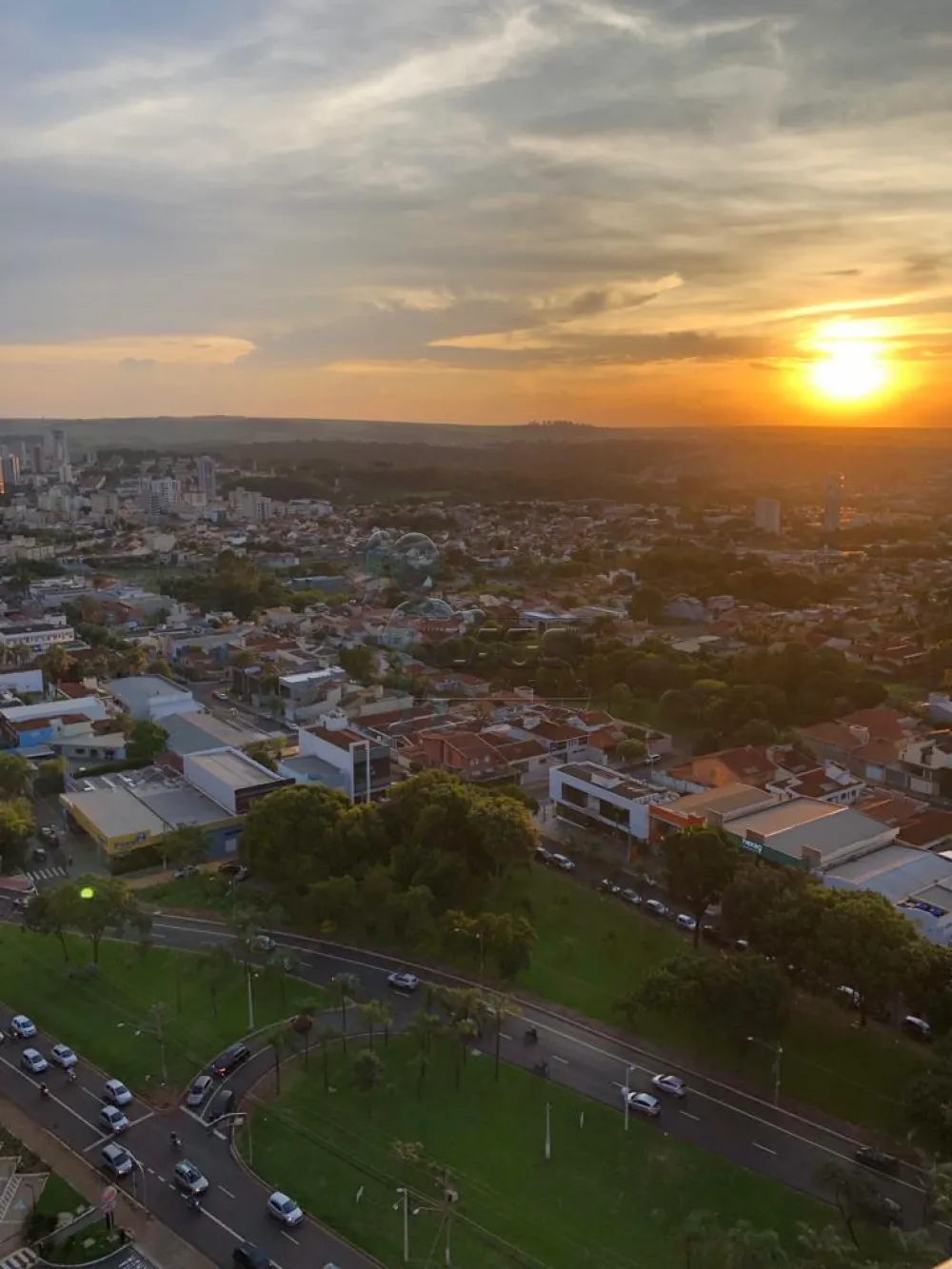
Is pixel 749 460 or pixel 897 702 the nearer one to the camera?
pixel 897 702

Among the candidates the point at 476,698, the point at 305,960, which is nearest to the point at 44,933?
the point at 305,960

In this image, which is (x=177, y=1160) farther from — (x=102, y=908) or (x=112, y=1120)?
(x=102, y=908)

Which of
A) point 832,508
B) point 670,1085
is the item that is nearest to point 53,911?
point 670,1085

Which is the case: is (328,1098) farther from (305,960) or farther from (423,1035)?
(305,960)

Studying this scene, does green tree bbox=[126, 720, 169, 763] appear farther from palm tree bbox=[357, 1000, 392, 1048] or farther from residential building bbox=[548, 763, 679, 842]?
palm tree bbox=[357, 1000, 392, 1048]

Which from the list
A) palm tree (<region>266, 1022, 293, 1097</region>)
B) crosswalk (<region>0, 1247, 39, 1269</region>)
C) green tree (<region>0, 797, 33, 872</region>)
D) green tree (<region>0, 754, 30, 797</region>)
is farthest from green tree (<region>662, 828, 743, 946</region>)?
green tree (<region>0, 754, 30, 797</region>)

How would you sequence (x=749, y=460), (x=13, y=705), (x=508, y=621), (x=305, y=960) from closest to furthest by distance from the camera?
(x=305, y=960), (x=13, y=705), (x=508, y=621), (x=749, y=460)
